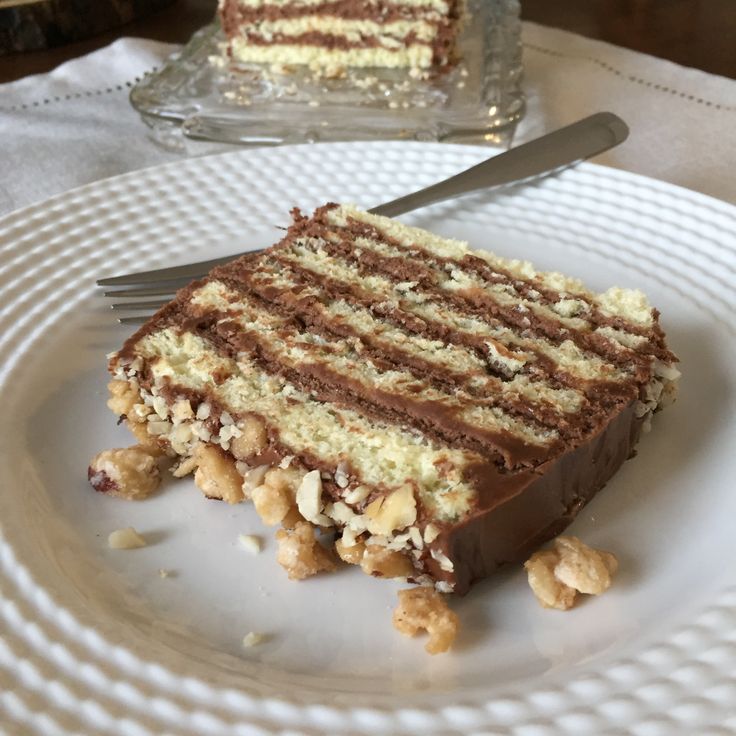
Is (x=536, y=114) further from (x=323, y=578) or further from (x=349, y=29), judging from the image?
(x=323, y=578)

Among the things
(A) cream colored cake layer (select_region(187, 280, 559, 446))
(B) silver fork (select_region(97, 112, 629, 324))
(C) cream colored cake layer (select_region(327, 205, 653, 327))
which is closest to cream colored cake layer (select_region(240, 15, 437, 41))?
(B) silver fork (select_region(97, 112, 629, 324))

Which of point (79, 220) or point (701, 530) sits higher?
point (79, 220)

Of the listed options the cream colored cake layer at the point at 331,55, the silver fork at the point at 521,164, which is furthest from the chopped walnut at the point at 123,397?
the cream colored cake layer at the point at 331,55

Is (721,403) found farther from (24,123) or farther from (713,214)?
(24,123)

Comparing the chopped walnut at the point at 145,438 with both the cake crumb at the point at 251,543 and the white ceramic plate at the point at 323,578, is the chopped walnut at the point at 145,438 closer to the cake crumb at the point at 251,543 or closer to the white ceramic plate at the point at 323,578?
the white ceramic plate at the point at 323,578

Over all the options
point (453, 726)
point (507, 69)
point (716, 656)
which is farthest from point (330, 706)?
point (507, 69)

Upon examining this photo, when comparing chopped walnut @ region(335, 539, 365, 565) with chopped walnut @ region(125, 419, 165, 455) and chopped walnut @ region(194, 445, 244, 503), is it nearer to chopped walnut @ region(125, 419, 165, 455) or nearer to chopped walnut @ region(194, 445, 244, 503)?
chopped walnut @ region(194, 445, 244, 503)
